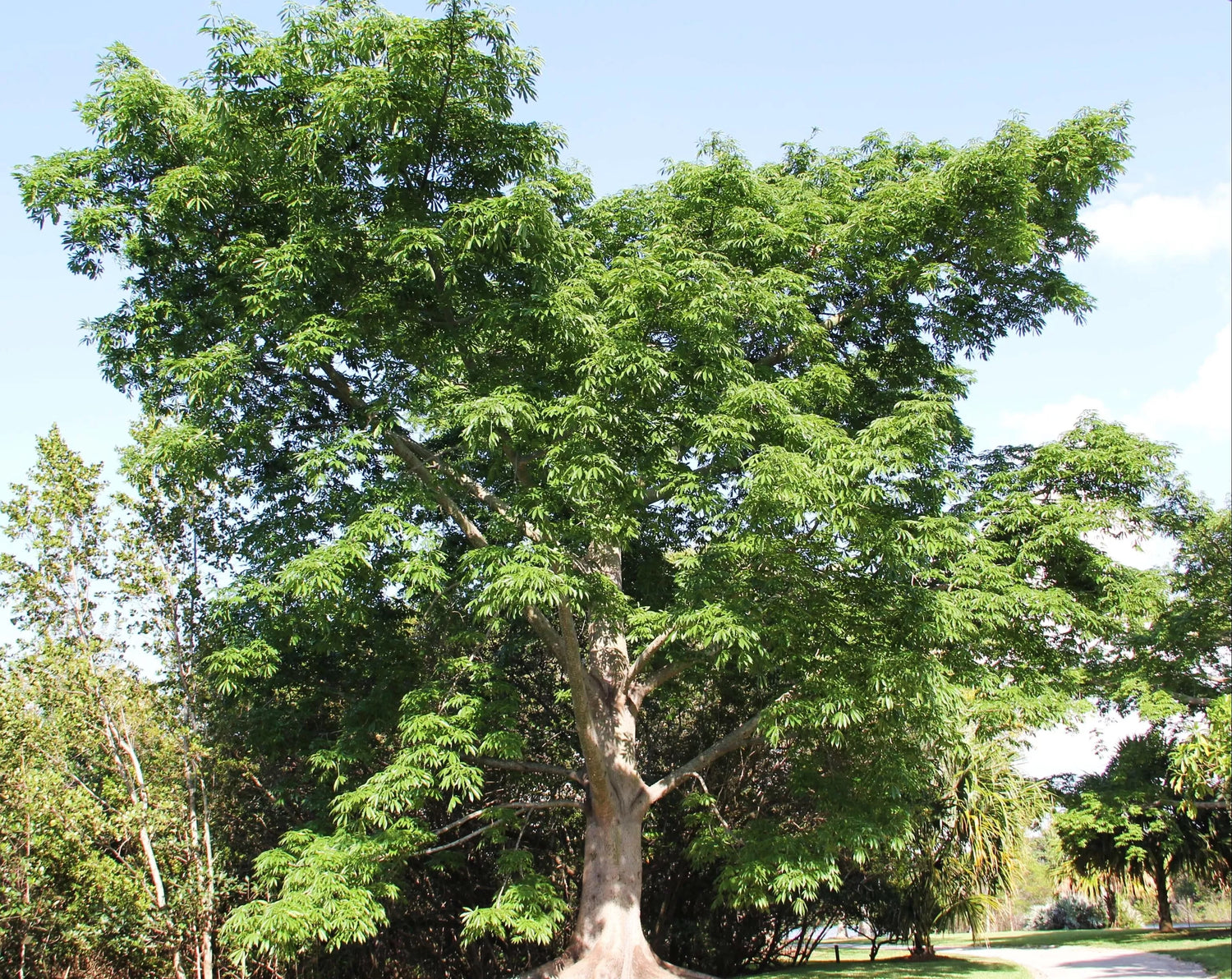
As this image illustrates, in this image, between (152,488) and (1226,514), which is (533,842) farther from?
(1226,514)

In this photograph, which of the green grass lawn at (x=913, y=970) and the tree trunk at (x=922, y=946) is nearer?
the green grass lawn at (x=913, y=970)

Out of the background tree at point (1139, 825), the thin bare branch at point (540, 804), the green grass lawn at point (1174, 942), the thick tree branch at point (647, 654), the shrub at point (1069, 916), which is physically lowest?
the shrub at point (1069, 916)

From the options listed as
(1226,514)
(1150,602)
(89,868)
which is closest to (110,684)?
(89,868)

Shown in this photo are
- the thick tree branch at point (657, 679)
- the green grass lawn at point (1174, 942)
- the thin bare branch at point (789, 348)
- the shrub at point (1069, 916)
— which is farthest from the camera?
the shrub at point (1069, 916)

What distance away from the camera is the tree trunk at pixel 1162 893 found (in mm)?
19078

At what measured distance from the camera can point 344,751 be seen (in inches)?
413

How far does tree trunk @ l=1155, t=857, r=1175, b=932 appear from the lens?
62.6ft

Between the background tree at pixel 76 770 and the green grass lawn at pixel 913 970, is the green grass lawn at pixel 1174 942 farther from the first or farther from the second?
the background tree at pixel 76 770

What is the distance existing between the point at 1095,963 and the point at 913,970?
3083 millimetres

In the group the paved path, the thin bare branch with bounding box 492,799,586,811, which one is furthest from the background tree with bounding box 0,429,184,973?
the paved path

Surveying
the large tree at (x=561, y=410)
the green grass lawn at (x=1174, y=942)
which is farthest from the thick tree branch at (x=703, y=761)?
the green grass lawn at (x=1174, y=942)

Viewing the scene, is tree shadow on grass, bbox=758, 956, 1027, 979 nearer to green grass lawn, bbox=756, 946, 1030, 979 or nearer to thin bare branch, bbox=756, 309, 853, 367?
green grass lawn, bbox=756, 946, 1030, 979

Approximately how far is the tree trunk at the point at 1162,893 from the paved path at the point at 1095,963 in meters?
2.42

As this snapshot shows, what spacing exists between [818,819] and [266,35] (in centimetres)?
1328
